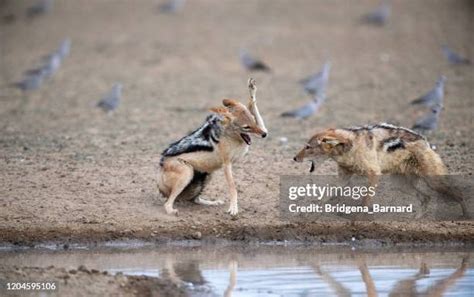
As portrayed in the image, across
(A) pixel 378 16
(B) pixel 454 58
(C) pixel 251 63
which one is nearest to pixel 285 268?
(C) pixel 251 63

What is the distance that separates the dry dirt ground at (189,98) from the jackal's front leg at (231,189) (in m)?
0.18

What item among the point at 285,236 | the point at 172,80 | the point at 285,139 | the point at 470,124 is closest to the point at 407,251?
the point at 285,236

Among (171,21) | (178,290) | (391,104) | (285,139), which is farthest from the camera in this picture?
(171,21)

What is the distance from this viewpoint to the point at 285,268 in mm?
11430

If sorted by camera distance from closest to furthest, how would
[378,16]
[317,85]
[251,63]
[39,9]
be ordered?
[317,85] → [251,63] → [378,16] → [39,9]

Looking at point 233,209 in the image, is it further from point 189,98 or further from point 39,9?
point 39,9

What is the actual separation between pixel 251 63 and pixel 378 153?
466 inches

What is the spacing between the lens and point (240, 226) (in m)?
12.7

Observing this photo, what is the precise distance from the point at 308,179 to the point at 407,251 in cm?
228

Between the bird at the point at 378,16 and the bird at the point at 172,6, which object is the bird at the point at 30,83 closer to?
the bird at the point at 172,6

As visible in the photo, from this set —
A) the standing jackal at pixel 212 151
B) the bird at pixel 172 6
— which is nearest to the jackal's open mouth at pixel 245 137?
the standing jackal at pixel 212 151

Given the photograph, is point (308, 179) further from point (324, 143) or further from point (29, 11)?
point (29, 11)

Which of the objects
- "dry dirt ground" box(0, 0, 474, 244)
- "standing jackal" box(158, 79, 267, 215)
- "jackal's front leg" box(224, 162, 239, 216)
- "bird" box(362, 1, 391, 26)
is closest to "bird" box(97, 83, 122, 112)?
"dry dirt ground" box(0, 0, 474, 244)

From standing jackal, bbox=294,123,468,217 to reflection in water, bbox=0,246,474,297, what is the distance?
97cm
